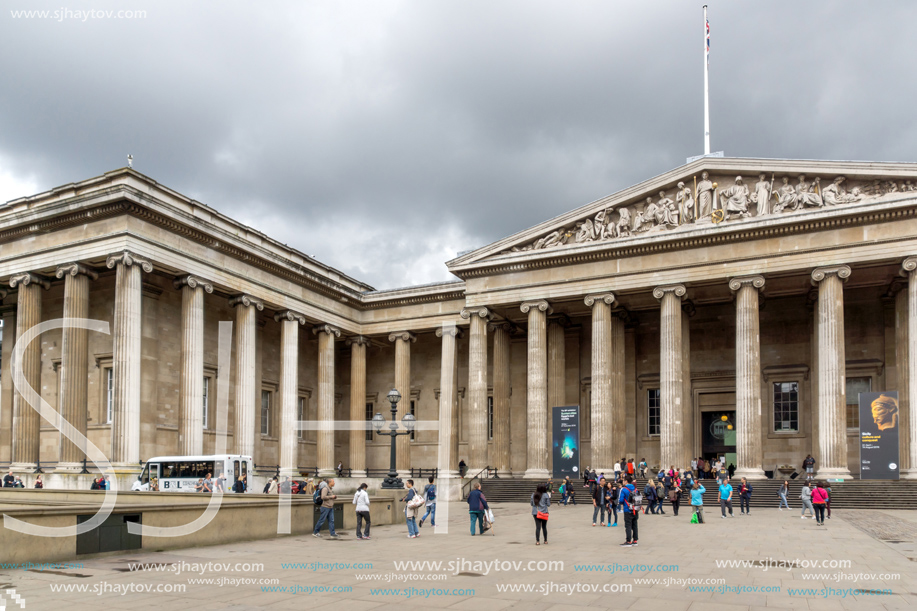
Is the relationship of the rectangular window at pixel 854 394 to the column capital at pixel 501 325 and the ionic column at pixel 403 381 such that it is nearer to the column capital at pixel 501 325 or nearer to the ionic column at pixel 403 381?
the column capital at pixel 501 325

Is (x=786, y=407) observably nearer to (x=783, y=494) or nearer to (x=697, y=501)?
(x=783, y=494)

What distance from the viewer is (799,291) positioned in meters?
37.3

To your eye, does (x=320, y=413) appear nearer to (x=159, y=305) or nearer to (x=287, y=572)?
(x=159, y=305)

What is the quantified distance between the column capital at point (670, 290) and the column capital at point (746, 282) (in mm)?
2091

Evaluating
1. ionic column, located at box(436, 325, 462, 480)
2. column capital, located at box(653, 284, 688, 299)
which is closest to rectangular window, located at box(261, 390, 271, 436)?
ionic column, located at box(436, 325, 462, 480)

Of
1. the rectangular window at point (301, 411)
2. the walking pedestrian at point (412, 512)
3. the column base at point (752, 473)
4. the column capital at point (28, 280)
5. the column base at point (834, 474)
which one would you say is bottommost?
the column base at point (752, 473)

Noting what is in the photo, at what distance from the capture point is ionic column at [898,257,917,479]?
30.3m

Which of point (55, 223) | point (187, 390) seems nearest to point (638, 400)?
point (187, 390)

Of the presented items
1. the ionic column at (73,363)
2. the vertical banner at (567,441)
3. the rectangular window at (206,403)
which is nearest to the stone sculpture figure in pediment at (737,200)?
A: the vertical banner at (567,441)

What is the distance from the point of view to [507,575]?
13203mm

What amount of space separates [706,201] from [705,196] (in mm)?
230

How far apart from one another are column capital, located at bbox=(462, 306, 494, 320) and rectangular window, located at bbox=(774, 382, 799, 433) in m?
15.1

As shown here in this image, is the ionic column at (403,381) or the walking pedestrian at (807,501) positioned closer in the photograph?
the walking pedestrian at (807,501)

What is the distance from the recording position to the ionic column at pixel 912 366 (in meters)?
30.3
